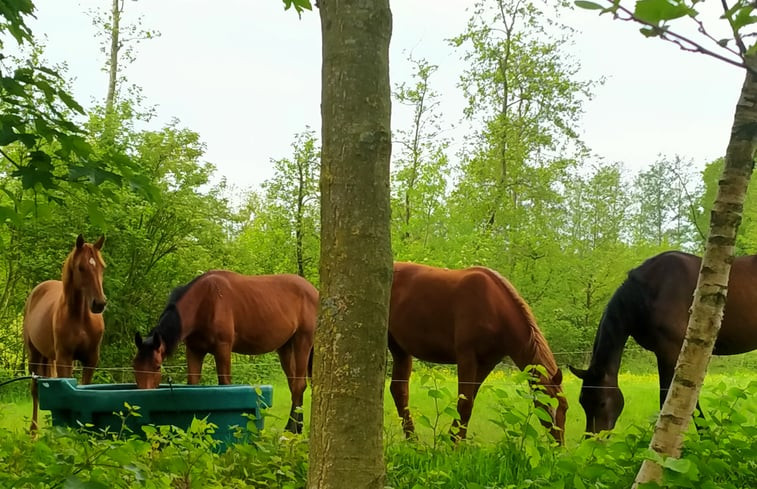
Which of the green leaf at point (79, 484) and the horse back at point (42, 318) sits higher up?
the green leaf at point (79, 484)

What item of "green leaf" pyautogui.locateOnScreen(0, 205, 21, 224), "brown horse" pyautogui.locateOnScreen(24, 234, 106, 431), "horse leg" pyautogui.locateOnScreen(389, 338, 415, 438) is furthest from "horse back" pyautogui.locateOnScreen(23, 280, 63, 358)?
"green leaf" pyautogui.locateOnScreen(0, 205, 21, 224)

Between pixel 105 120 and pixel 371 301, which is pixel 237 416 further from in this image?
pixel 105 120

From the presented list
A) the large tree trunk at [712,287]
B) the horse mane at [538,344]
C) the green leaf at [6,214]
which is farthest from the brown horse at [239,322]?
the large tree trunk at [712,287]

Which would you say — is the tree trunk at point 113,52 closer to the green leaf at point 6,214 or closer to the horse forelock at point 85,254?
the horse forelock at point 85,254

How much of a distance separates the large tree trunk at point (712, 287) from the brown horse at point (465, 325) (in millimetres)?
2565

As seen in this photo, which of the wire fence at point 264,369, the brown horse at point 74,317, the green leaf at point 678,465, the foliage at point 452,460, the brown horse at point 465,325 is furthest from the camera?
the wire fence at point 264,369

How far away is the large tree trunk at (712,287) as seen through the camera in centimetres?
207

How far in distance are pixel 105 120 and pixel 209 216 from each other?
2.39 meters

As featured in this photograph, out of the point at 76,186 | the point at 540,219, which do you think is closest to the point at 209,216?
the point at 540,219

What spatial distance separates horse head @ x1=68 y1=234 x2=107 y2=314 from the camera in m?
5.61

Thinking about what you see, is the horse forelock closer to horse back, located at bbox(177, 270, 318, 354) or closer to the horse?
horse back, located at bbox(177, 270, 318, 354)

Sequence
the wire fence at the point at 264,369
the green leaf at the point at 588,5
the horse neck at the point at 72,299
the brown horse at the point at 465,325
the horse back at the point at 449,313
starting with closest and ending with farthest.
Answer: the green leaf at the point at 588,5
the brown horse at the point at 465,325
the horse back at the point at 449,313
the horse neck at the point at 72,299
the wire fence at the point at 264,369

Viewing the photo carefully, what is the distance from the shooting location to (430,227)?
16016 mm

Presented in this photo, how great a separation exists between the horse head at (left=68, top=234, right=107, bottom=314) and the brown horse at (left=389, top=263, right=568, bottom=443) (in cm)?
248
